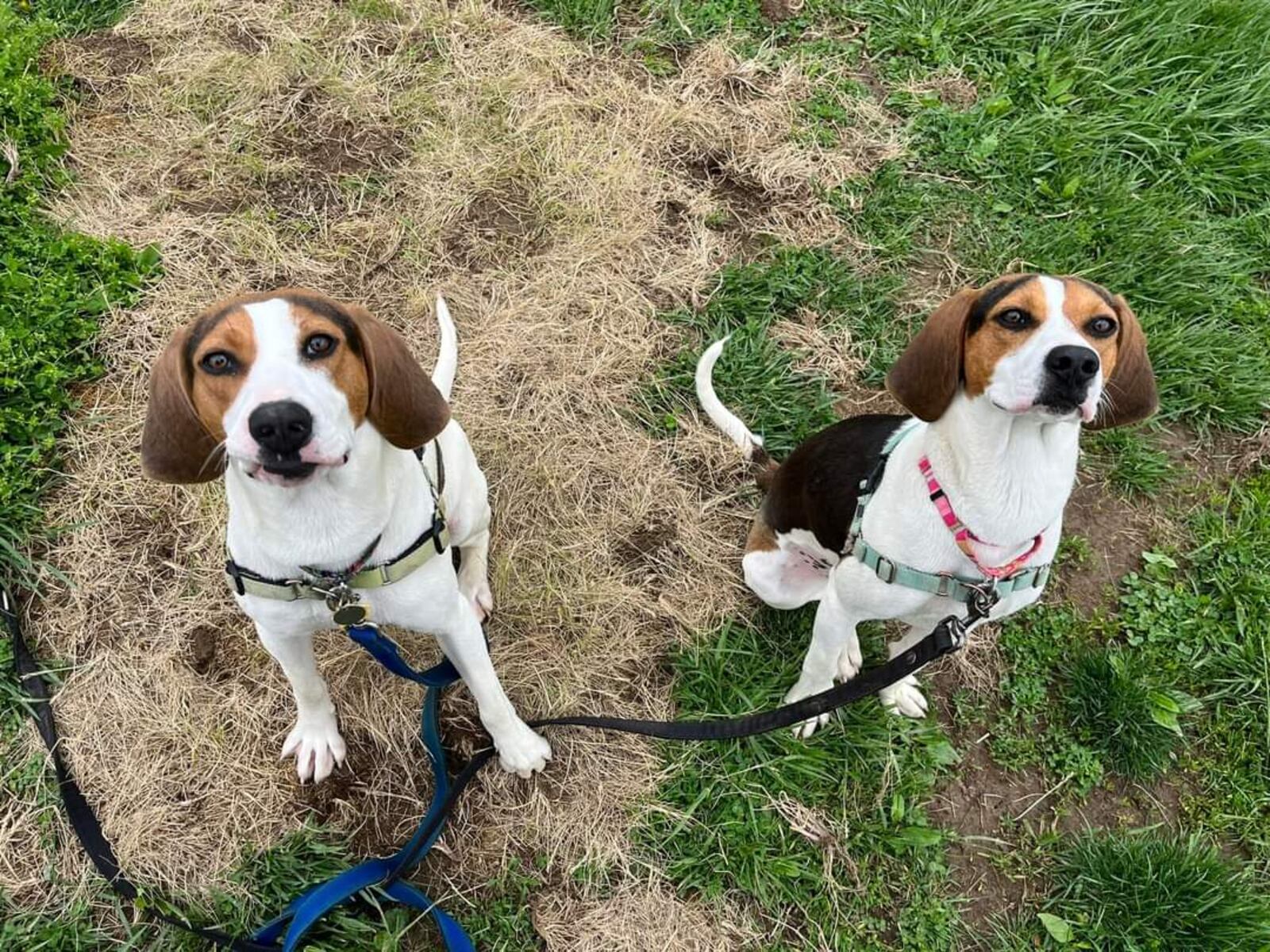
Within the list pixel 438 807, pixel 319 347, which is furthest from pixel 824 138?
pixel 438 807

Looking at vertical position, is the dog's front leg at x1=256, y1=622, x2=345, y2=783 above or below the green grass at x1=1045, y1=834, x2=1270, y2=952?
above

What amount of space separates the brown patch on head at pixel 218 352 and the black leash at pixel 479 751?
3.53 feet

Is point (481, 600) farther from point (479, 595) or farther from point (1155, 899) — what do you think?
point (1155, 899)

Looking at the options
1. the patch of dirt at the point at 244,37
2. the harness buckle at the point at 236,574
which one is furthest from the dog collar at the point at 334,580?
the patch of dirt at the point at 244,37

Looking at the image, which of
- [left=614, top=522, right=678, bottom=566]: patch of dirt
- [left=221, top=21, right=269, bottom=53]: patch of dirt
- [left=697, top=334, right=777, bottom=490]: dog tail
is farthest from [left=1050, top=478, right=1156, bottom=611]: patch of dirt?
[left=221, top=21, right=269, bottom=53]: patch of dirt

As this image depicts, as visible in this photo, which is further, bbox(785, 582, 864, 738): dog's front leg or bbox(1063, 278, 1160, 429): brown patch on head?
bbox(785, 582, 864, 738): dog's front leg

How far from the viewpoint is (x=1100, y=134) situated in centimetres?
523

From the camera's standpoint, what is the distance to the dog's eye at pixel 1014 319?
258 cm

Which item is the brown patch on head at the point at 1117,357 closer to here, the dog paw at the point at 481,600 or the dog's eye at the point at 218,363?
the dog's eye at the point at 218,363

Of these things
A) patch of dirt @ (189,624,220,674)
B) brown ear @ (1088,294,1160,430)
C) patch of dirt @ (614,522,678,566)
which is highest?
brown ear @ (1088,294,1160,430)

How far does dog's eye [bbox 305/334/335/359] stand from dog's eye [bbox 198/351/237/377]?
0.62ft

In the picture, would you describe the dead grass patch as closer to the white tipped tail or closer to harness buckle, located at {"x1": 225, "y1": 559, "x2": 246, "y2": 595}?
harness buckle, located at {"x1": 225, "y1": 559, "x2": 246, "y2": 595}

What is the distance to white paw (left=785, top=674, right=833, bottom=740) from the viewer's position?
12.2ft

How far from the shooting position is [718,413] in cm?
434
